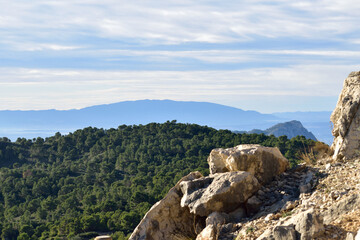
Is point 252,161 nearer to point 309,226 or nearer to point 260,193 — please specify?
point 260,193

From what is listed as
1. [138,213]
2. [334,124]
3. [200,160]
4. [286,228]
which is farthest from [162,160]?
[286,228]

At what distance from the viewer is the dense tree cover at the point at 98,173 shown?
46.4 meters

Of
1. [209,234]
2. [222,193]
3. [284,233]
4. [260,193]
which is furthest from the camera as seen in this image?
[260,193]

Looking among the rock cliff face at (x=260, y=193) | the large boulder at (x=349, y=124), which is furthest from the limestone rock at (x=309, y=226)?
the large boulder at (x=349, y=124)

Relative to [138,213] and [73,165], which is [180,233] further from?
[73,165]

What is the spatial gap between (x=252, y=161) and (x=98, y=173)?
2399 inches

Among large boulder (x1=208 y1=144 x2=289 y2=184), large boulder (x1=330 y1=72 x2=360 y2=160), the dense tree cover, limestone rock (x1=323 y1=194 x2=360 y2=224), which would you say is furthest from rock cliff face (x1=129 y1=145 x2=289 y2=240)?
the dense tree cover

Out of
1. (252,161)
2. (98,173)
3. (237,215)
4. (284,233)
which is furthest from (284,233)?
(98,173)

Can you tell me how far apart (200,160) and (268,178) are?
163 ft

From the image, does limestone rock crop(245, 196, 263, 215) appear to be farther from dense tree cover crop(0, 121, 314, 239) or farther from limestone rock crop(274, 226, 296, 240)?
dense tree cover crop(0, 121, 314, 239)

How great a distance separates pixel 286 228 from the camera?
884 centimetres

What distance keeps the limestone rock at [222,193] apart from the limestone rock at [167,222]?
2.60 ft

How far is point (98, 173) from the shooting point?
2815 inches

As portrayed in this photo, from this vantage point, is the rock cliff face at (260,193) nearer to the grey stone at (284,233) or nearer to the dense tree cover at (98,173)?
the grey stone at (284,233)
